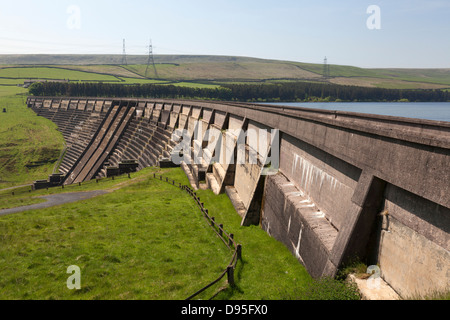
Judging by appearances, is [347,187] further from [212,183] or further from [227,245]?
[212,183]

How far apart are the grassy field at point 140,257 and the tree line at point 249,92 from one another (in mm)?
126633

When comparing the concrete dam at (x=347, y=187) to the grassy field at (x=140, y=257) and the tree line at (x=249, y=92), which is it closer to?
the grassy field at (x=140, y=257)

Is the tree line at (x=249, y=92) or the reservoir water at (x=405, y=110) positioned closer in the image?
the reservoir water at (x=405, y=110)

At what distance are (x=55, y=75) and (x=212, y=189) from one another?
202778 mm

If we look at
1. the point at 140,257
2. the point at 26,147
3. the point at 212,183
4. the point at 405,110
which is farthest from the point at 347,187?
the point at 405,110

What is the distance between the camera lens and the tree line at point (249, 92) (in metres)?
136

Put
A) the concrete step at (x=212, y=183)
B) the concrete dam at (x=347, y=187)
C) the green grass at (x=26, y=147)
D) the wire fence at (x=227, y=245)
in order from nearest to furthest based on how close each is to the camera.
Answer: the concrete dam at (x=347, y=187), the wire fence at (x=227, y=245), the concrete step at (x=212, y=183), the green grass at (x=26, y=147)

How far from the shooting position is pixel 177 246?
16188mm

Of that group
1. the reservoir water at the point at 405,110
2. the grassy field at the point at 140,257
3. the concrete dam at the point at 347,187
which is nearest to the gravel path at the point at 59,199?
the grassy field at the point at 140,257

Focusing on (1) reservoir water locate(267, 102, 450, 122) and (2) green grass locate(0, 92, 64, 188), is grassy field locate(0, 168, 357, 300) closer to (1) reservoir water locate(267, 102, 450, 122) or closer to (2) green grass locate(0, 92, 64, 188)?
(2) green grass locate(0, 92, 64, 188)

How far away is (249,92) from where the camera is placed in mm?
149625

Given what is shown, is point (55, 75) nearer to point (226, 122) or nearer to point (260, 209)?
point (226, 122)

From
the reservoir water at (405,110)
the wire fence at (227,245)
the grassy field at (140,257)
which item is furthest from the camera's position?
the reservoir water at (405,110)
